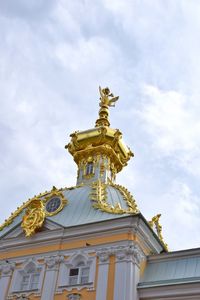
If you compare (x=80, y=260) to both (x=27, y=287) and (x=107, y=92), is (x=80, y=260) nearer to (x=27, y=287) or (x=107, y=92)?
(x=27, y=287)

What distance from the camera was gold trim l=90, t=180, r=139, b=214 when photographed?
20328 mm

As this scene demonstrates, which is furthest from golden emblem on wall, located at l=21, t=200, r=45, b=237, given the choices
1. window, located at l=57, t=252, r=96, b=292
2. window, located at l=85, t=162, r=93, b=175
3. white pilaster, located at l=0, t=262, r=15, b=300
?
window, located at l=85, t=162, r=93, b=175

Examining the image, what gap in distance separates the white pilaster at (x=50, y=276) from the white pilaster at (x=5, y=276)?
6.58 feet

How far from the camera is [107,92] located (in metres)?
30.2

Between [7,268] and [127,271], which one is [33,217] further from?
[127,271]

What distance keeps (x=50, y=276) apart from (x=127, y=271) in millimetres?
3654

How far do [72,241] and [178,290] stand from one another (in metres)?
5.23

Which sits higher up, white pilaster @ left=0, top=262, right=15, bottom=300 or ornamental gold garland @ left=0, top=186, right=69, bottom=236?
ornamental gold garland @ left=0, top=186, right=69, bottom=236

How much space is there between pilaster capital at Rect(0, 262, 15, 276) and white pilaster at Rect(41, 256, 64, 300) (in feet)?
6.34

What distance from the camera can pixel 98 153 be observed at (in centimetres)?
2736

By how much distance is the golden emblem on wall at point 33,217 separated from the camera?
68.5ft

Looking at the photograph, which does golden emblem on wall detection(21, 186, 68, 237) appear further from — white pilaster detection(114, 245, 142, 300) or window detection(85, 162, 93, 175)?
white pilaster detection(114, 245, 142, 300)

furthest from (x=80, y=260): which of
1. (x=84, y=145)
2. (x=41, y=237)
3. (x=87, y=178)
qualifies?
(x=84, y=145)

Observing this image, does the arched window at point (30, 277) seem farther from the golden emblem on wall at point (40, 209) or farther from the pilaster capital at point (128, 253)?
the pilaster capital at point (128, 253)
